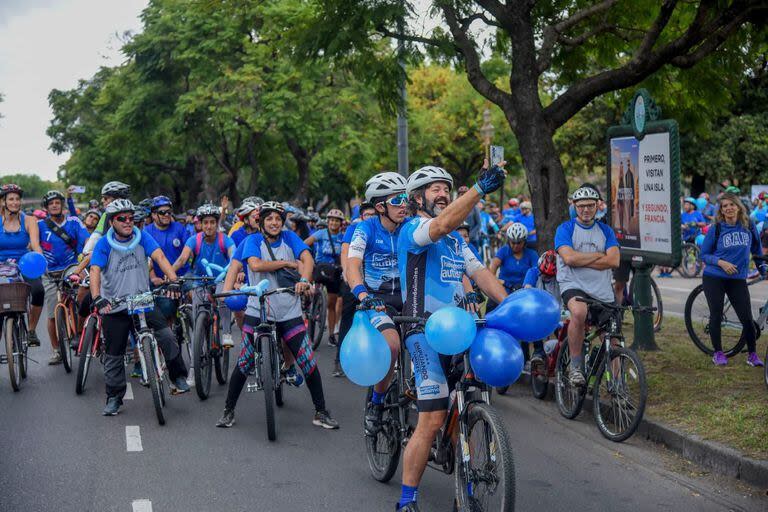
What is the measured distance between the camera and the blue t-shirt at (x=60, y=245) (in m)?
11.9

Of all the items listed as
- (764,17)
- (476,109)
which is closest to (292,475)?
(764,17)

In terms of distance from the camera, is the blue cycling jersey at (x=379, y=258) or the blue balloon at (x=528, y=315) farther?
the blue cycling jersey at (x=379, y=258)

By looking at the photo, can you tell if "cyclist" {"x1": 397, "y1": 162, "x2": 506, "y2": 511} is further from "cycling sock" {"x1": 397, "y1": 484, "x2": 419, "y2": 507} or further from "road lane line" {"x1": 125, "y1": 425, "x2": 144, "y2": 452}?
"road lane line" {"x1": 125, "y1": 425, "x2": 144, "y2": 452}

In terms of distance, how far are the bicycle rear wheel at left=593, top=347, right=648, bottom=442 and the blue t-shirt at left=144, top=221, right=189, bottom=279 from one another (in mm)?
5242

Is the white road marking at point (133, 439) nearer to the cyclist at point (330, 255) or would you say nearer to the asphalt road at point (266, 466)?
the asphalt road at point (266, 466)

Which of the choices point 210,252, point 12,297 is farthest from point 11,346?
point 210,252

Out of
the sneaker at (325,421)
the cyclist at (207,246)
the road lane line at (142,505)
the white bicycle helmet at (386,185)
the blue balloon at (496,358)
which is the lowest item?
the sneaker at (325,421)

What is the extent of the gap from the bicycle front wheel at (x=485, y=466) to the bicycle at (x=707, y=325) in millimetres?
6388

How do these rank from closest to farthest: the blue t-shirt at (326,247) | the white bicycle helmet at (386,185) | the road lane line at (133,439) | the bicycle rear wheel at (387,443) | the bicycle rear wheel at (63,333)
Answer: the bicycle rear wheel at (387,443) → the white bicycle helmet at (386,185) → the road lane line at (133,439) → the bicycle rear wheel at (63,333) → the blue t-shirt at (326,247)

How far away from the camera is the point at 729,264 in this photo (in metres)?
10.3

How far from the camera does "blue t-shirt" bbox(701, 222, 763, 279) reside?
10344mm

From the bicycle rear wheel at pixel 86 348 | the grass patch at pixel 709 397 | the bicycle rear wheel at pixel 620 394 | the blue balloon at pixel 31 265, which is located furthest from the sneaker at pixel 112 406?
the grass patch at pixel 709 397

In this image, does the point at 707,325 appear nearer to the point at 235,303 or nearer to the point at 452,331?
the point at 235,303

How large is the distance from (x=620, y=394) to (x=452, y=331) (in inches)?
131
